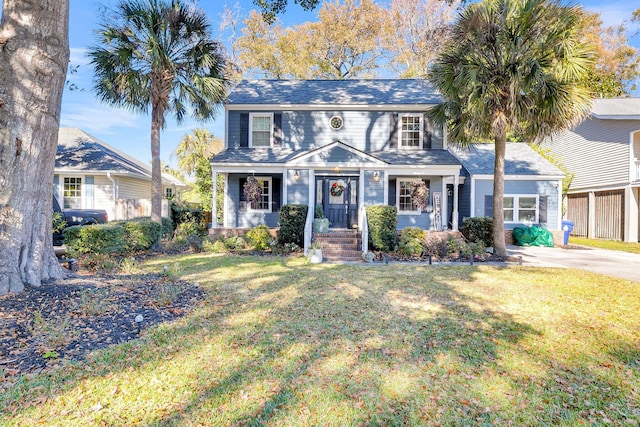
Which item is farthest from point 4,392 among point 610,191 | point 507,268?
point 610,191

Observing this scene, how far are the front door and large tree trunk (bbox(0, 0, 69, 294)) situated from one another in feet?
29.4

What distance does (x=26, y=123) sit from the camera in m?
4.82

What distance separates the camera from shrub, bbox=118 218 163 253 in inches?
386

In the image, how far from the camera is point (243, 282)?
6789 millimetres

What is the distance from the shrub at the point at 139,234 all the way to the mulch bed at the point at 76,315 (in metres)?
4.22

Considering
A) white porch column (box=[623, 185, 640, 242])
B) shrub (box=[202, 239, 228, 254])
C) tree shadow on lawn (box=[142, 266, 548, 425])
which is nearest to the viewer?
tree shadow on lawn (box=[142, 266, 548, 425])

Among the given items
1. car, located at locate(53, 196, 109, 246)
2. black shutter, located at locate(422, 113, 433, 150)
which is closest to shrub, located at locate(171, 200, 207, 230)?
car, located at locate(53, 196, 109, 246)

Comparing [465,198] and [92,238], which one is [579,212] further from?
[92,238]

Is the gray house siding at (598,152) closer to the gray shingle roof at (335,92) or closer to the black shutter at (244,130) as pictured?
→ the gray shingle roof at (335,92)

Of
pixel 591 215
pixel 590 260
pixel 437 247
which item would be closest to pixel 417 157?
pixel 437 247

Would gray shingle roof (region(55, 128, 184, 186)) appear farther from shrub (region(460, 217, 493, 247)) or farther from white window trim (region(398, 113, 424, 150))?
shrub (region(460, 217, 493, 247))

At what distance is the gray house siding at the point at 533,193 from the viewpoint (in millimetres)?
14586

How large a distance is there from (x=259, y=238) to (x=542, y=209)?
1265 centimetres

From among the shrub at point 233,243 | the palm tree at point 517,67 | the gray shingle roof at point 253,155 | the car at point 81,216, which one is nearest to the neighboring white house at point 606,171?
the palm tree at point 517,67
